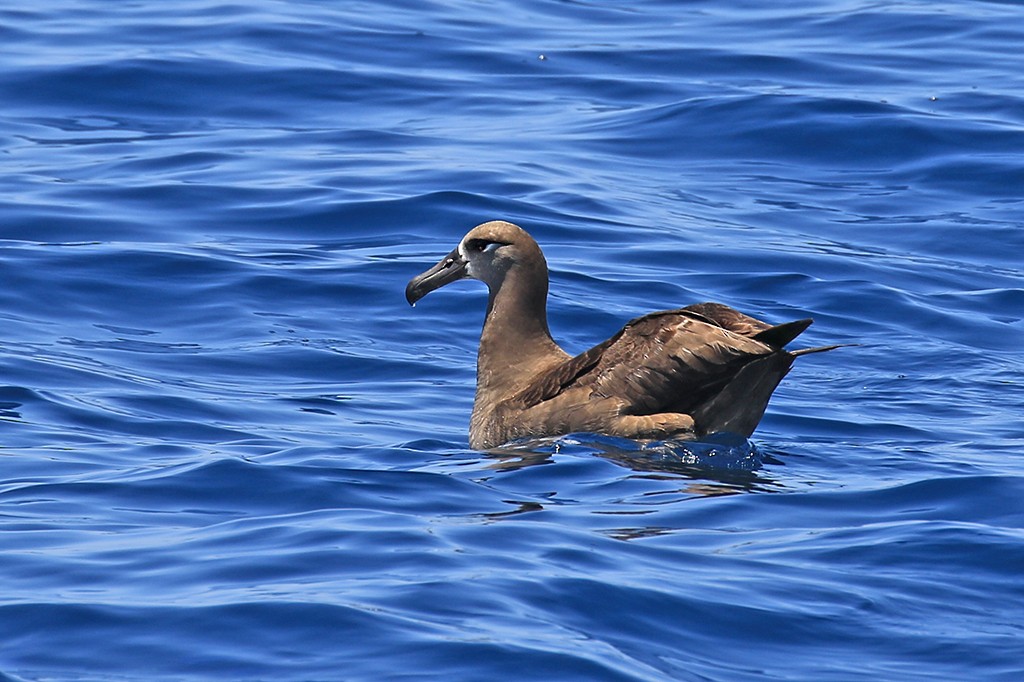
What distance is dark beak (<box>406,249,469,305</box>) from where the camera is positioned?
11.0 meters

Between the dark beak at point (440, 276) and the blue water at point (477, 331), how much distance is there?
0.71 m

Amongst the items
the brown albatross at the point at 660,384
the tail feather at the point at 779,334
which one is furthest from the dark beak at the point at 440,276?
the tail feather at the point at 779,334

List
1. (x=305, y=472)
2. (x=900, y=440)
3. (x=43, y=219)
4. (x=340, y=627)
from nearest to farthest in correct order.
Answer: (x=340, y=627) → (x=305, y=472) → (x=900, y=440) → (x=43, y=219)

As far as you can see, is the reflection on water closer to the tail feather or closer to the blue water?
the blue water

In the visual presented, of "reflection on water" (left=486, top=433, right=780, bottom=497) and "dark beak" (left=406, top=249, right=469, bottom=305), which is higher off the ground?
"dark beak" (left=406, top=249, right=469, bottom=305)

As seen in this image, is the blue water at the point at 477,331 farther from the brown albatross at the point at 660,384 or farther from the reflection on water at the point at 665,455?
the brown albatross at the point at 660,384

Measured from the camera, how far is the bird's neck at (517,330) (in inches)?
426

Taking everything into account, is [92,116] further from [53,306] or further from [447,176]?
[53,306]

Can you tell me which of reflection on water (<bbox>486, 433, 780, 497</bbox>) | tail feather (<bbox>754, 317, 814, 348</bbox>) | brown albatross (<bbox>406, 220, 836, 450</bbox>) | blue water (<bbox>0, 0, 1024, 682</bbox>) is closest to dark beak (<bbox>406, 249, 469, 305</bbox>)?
blue water (<bbox>0, 0, 1024, 682</bbox>)

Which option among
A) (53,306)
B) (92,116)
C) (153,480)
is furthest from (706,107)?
(153,480)

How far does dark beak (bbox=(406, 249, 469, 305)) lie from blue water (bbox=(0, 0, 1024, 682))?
71 cm

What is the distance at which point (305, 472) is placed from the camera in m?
9.03

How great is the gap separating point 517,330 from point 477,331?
93.2 inches

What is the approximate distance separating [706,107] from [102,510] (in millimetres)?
11335
